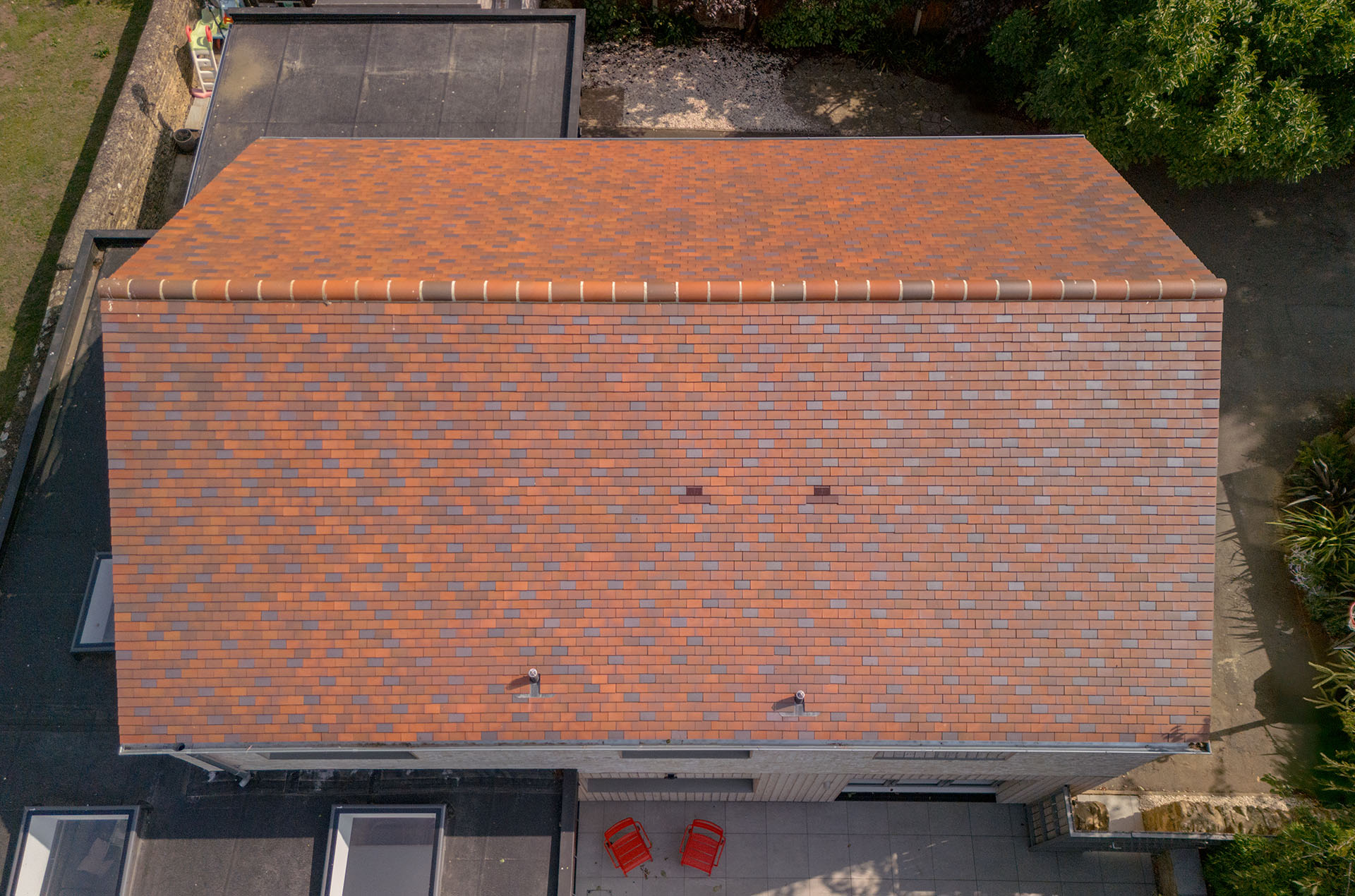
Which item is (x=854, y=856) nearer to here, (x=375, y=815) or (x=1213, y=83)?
(x=375, y=815)

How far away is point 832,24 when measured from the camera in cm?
2630

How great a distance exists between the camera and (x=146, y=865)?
1360 centimetres

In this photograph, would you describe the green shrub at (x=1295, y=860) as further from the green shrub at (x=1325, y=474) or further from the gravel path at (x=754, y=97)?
the gravel path at (x=754, y=97)

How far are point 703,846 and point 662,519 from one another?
10070mm

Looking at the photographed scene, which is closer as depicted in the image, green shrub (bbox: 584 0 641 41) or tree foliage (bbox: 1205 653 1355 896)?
tree foliage (bbox: 1205 653 1355 896)

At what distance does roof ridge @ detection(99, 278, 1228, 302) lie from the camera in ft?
39.3

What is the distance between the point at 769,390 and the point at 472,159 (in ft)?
28.9

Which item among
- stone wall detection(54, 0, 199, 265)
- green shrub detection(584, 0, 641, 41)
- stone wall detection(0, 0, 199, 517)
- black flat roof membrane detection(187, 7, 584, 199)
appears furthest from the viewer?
green shrub detection(584, 0, 641, 41)

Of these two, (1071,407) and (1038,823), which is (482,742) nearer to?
(1071,407)

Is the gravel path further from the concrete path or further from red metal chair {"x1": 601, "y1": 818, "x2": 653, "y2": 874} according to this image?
red metal chair {"x1": 601, "y1": 818, "x2": 653, "y2": 874}

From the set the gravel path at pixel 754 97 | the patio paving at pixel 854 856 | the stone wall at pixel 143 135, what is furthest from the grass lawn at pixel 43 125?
the patio paving at pixel 854 856

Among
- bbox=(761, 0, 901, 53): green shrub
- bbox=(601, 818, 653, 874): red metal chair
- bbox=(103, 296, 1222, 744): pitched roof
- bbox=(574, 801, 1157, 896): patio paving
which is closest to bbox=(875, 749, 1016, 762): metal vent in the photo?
bbox=(103, 296, 1222, 744): pitched roof

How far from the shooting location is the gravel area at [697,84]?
26141 mm

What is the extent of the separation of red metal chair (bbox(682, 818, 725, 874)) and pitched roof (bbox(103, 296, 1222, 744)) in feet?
24.9
